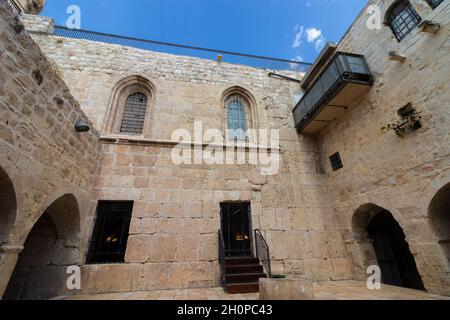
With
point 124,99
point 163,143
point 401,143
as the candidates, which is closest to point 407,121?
point 401,143

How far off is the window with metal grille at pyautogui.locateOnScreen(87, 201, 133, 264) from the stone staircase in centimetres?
260

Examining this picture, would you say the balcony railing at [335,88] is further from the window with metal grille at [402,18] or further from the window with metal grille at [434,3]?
the window with metal grille at [434,3]

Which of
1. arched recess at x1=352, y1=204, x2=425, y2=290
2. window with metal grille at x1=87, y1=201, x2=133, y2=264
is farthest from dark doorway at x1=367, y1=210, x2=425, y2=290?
window with metal grille at x1=87, y1=201, x2=133, y2=264

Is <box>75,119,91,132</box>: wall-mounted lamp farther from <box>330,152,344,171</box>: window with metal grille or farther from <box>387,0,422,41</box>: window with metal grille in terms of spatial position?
<box>387,0,422,41</box>: window with metal grille

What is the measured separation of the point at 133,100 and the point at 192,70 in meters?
2.49

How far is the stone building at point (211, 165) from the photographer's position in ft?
10.2

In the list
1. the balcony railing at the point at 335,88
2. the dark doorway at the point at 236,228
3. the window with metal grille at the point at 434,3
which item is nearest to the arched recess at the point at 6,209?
the dark doorway at the point at 236,228

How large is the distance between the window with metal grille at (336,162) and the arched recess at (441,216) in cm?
225

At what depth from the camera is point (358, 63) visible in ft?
16.5

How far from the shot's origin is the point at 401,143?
13.4 ft

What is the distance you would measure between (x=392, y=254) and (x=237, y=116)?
6.43m

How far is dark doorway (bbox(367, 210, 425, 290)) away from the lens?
518 centimetres
